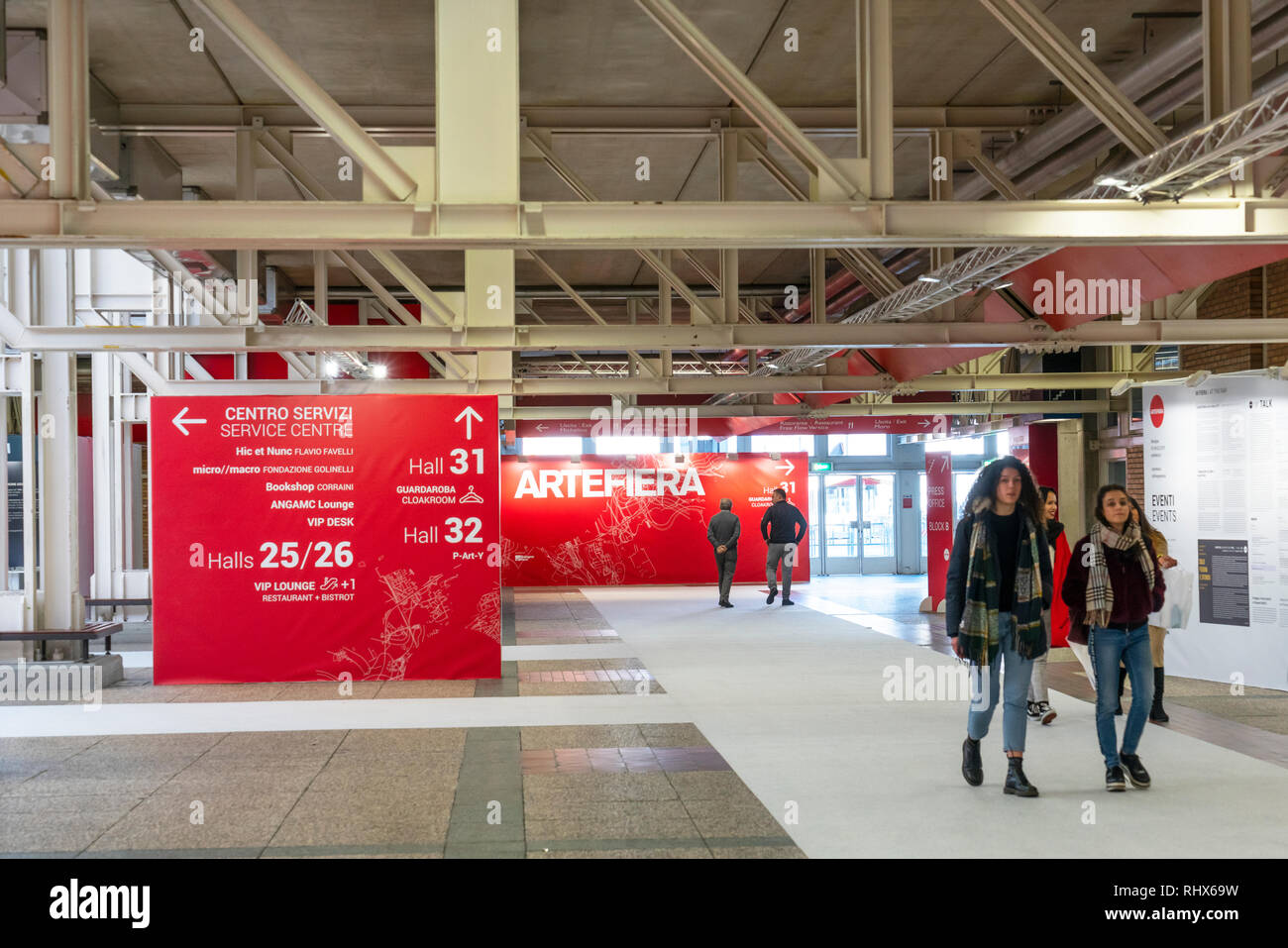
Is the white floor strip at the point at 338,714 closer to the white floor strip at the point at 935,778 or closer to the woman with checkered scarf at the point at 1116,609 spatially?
the white floor strip at the point at 935,778

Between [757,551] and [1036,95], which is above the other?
[1036,95]

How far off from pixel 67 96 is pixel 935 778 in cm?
561

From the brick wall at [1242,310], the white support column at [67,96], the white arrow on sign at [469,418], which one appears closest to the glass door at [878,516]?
the brick wall at [1242,310]

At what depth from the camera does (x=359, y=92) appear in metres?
9.43

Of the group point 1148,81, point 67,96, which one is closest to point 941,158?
point 1148,81

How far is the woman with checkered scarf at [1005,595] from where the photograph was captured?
6.09 meters

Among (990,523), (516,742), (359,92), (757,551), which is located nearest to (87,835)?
(516,742)

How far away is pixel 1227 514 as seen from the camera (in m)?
9.89

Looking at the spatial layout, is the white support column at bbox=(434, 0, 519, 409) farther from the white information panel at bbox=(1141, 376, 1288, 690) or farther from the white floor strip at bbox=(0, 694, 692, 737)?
the white information panel at bbox=(1141, 376, 1288, 690)

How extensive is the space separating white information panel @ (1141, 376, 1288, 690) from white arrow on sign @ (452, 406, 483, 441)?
19.4 feet

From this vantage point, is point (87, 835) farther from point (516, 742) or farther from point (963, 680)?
point (963, 680)

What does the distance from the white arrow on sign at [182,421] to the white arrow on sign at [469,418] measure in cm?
221

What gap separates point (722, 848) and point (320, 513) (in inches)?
243
